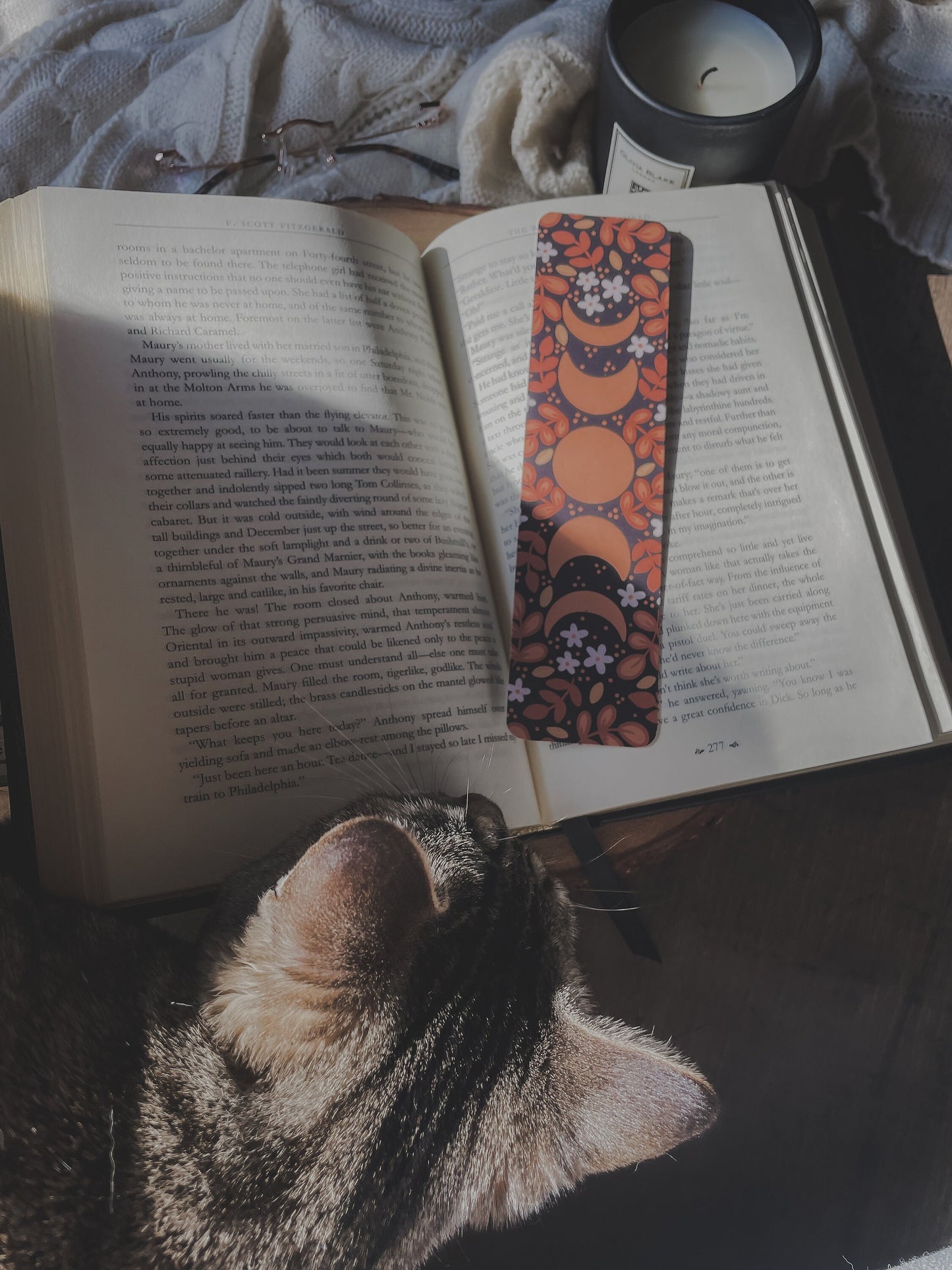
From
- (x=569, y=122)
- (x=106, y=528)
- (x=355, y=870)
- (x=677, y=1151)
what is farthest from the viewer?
(x=677, y=1151)

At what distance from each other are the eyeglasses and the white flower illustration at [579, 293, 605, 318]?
208mm

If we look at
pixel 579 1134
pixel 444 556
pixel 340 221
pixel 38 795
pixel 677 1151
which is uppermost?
pixel 340 221

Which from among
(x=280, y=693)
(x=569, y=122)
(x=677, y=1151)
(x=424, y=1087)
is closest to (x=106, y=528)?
(x=280, y=693)

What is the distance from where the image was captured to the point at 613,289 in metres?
0.62

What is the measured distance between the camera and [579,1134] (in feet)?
1.50

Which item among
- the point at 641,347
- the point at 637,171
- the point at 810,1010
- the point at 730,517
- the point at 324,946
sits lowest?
the point at 810,1010

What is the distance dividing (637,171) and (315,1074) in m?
0.69

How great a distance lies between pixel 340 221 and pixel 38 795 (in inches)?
18.3

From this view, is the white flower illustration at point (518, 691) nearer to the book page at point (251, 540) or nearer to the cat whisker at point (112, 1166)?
the book page at point (251, 540)

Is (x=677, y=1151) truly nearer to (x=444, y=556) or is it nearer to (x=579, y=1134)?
(x=579, y=1134)

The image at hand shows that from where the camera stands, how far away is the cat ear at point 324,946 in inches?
15.5

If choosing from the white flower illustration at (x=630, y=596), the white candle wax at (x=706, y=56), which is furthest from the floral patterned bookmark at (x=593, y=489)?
the white candle wax at (x=706, y=56)

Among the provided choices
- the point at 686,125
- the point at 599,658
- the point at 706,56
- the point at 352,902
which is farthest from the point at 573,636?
the point at 706,56

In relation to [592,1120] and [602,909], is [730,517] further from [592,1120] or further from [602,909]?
[592,1120]
